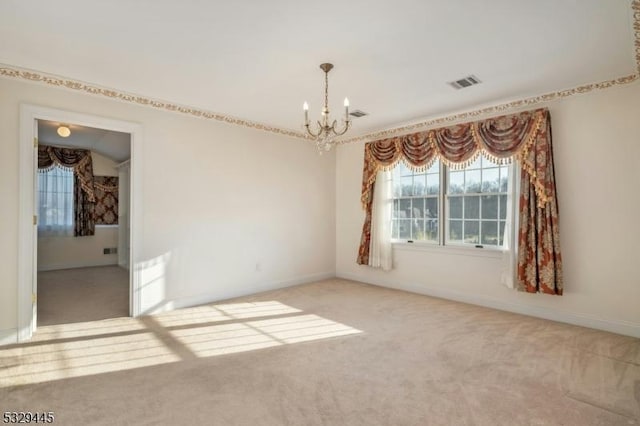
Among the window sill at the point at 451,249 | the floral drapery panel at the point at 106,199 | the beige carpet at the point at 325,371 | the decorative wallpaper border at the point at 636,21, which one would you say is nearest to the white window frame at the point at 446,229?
the window sill at the point at 451,249

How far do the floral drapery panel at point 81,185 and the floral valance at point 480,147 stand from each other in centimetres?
620

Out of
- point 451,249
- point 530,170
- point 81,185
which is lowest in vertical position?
point 451,249

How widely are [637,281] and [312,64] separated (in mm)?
3946

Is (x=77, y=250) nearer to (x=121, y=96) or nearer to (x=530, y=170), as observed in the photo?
(x=121, y=96)

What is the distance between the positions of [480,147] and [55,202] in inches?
324

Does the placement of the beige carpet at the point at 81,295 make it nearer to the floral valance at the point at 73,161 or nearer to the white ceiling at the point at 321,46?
the floral valance at the point at 73,161

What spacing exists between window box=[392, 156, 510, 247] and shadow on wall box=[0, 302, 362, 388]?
225 centimetres

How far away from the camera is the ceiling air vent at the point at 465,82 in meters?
3.43

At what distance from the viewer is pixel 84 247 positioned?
7324 mm

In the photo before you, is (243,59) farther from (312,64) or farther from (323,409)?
(323,409)

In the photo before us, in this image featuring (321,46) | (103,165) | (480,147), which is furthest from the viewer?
(103,165)

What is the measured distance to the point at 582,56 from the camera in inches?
116

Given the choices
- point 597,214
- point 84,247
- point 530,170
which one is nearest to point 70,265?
point 84,247

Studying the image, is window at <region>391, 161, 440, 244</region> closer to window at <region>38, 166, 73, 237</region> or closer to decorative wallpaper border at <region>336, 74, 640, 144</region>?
decorative wallpaper border at <region>336, 74, 640, 144</region>
